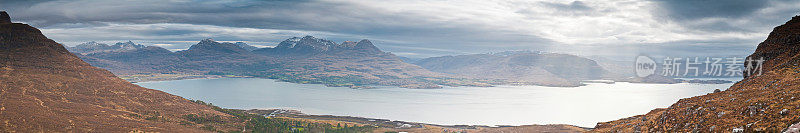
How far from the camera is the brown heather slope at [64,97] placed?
77.1m

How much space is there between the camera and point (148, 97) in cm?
11325

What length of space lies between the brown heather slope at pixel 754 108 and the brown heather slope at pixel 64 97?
89.0 metres

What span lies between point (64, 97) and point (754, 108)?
395 ft

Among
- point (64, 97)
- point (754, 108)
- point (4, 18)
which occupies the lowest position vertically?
point (64, 97)

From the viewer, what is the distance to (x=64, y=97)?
95188mm

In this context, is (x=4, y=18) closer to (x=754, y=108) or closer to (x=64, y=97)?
(x=64, y=97)

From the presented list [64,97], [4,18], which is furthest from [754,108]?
[4,18]

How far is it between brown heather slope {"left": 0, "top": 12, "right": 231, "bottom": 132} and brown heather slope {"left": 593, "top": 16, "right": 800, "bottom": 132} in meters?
89.0

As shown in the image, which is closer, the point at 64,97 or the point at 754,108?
the point at 754,108

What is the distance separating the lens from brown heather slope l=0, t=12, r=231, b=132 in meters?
77.1

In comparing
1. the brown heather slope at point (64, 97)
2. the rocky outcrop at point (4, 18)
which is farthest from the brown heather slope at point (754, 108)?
the rocky outcrop at point (4, 18)

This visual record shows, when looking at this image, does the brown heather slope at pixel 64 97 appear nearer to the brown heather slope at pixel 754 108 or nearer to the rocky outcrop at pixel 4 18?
the rocky outcrop at pixel 4 18

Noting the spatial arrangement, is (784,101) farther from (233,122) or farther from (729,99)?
(233,122)

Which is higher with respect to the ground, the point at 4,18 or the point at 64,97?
the point at 4,18
